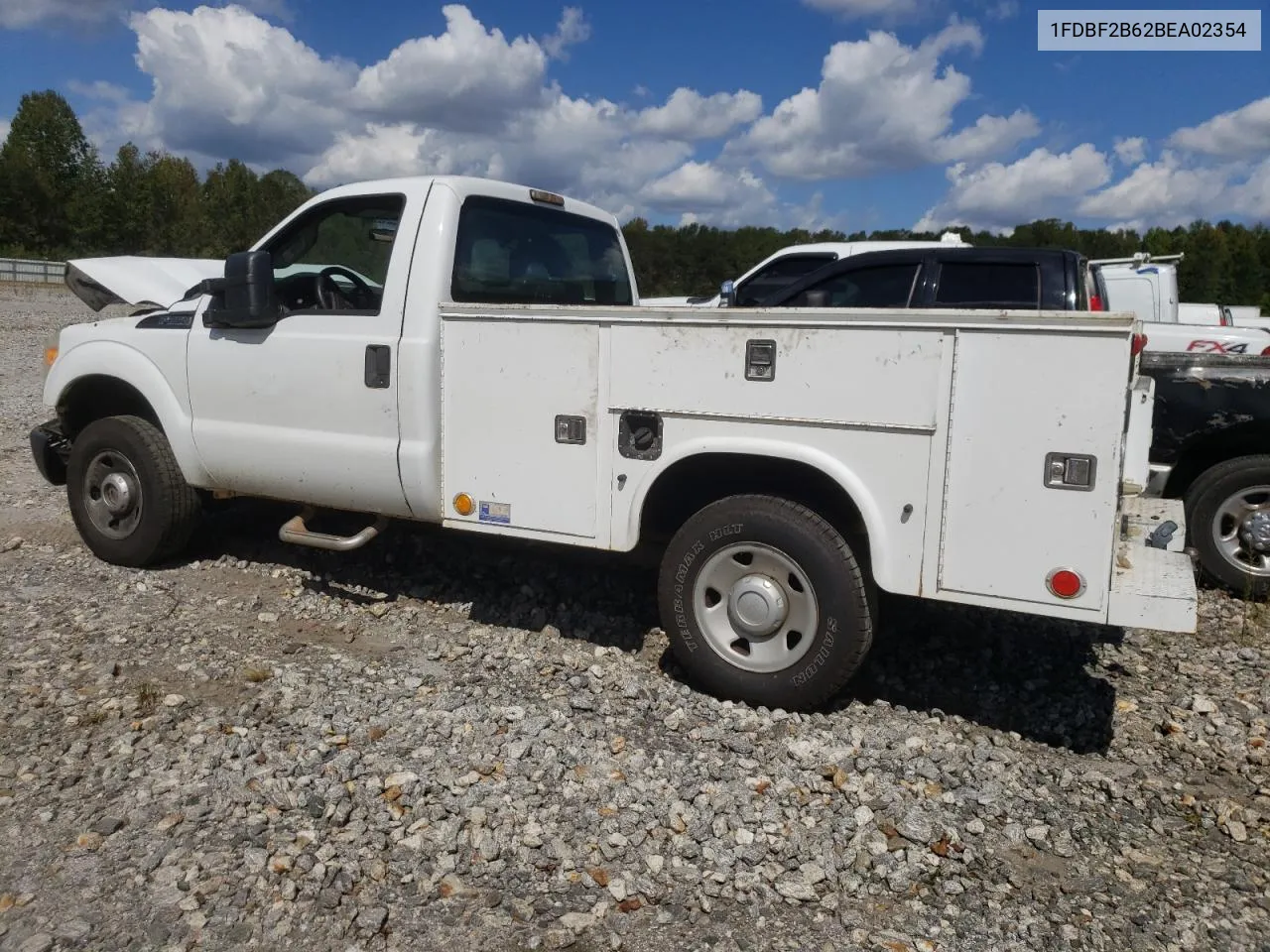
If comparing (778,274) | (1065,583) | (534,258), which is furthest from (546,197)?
(778,274)

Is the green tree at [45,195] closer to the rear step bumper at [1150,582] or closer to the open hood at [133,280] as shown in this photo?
the open hood at [133,280]

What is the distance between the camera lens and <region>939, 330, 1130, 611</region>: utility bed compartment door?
3.53m

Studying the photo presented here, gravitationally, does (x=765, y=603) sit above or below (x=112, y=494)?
below

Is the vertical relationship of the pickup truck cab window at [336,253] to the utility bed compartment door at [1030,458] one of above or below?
above

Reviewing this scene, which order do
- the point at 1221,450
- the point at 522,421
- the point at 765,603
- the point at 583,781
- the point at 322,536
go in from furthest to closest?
the point at 1221,450 → the point at 322,536 → the point at 522,421 → the point at 765,603 → the point at 583,781

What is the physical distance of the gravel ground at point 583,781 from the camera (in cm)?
302

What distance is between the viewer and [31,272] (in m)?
37.0

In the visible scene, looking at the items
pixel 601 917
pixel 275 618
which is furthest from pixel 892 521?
pixel 275 618

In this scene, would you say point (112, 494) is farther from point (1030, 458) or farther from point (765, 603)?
point (1030, 458)

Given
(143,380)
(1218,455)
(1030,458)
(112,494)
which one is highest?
(143,380)

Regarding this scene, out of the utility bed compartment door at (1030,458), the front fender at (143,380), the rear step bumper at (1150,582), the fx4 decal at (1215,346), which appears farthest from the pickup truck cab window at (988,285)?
the front fender at (143,380)

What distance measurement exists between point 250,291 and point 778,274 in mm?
7312

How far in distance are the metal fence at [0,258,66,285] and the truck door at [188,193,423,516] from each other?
119 feet

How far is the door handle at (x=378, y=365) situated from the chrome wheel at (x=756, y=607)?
1783 millimetres
